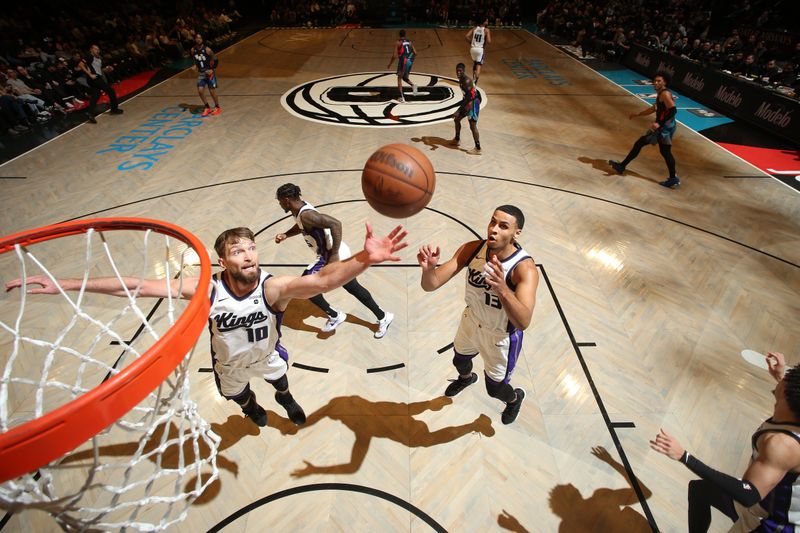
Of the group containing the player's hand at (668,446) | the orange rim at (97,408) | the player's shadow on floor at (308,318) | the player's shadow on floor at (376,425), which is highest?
the orange rim at (97,408)

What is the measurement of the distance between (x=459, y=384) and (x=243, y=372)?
1859 millimetres

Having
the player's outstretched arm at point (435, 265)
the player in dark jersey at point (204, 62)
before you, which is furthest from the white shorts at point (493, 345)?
the player in dark jersey at point (204, 62)

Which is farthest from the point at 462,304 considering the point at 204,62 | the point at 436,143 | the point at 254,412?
the point at 204,62

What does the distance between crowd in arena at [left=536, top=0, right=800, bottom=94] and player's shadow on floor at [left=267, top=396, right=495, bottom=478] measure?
12.8 metres

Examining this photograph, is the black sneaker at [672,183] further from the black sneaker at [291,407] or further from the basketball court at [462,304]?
the black sneaker at [291,407]

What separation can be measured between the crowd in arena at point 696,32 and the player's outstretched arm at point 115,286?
14227mm

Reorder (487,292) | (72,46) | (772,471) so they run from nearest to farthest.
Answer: (772,471)
(487,292)
(72,46)

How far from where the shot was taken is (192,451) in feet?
10.7

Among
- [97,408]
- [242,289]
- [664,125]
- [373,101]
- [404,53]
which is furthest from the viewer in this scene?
[373,101]

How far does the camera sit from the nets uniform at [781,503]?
2.00 m

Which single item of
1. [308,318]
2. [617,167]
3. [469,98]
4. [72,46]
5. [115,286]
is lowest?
[308,318]

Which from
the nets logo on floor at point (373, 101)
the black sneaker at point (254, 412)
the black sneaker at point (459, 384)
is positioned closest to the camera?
the black sneaker at point (254, 412)

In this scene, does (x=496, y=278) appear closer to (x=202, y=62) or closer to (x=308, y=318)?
(x=308, y=318)

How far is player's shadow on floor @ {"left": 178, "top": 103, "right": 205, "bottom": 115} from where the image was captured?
10.3m
